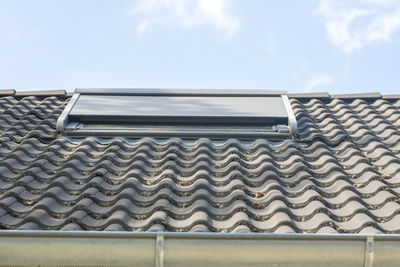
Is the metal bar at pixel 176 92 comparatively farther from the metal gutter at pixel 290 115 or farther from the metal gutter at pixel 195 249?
the metal gutter at pixel 195 249

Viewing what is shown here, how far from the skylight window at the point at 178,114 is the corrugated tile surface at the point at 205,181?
0.51 feet

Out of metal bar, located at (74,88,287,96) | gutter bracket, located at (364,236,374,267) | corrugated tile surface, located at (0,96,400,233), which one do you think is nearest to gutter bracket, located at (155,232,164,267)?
corrugated tile surface, located at (0,96,400,233)

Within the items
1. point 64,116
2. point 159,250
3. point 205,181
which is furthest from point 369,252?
point 64,116

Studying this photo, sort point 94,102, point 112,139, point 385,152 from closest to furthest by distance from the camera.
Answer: point 385,152 < point 112,139 < point 94,102

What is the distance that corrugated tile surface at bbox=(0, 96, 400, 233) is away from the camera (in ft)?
10.8

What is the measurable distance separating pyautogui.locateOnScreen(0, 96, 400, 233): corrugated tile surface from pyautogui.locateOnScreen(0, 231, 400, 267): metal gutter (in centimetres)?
56

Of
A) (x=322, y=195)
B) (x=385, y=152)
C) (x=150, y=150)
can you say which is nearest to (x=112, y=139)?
(x=150, y=150)

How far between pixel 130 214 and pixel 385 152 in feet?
7.00

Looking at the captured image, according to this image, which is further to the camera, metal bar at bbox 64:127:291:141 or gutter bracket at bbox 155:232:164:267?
metal bar at bbox 64:127:291:141

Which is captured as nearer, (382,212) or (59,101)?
(382,212)

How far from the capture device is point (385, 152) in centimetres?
433

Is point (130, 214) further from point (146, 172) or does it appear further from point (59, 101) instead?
point (59, 101)

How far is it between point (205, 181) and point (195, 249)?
125cm

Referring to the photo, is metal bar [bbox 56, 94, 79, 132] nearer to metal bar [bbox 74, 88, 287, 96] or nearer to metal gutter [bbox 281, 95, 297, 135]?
metal bar [bbox 74, 88, 287, 96]
